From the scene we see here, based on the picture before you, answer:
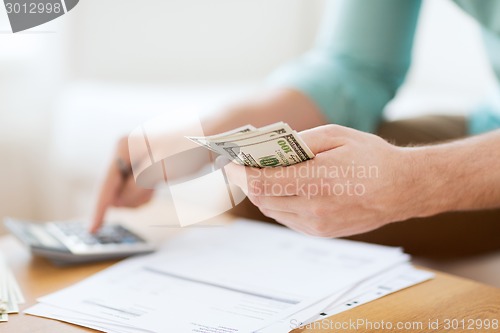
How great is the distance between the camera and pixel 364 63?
1059mm

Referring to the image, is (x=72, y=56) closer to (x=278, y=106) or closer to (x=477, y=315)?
(x=278, y=106)

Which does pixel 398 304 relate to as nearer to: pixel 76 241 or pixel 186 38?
pixel 76 241

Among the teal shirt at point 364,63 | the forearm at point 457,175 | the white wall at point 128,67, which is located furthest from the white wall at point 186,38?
the forearm at point 457,175

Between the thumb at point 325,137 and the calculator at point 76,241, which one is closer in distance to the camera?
the thumb at point 325,137

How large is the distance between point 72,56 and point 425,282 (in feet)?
4.59

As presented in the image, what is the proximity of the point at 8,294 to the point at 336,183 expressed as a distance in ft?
1.11

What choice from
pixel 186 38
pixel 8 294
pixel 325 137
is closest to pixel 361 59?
pixel 325 137

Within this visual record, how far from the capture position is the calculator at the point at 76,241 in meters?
0.75

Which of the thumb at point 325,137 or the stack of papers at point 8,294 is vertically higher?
the thumb at point 325,137
